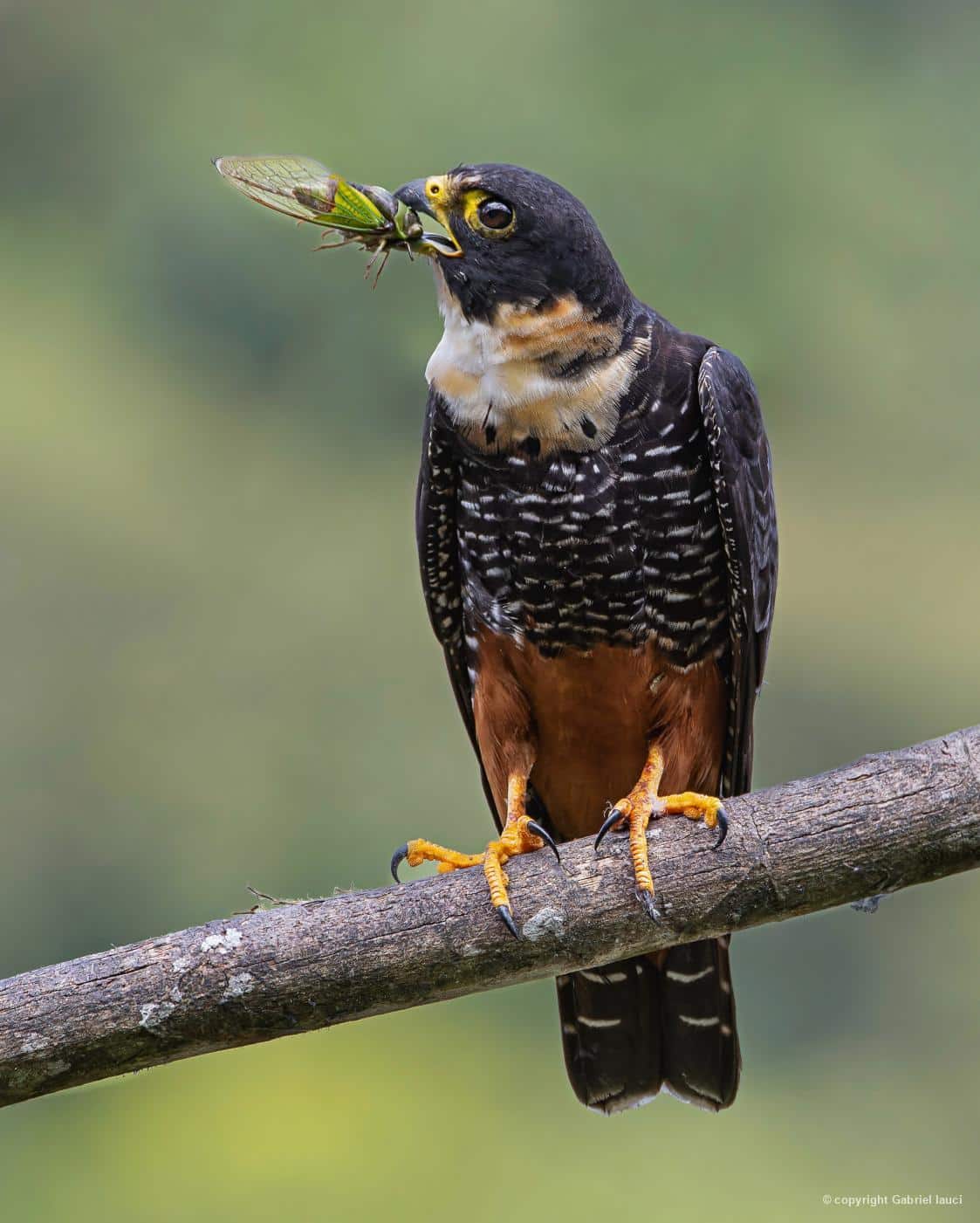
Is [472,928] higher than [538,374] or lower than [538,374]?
lower

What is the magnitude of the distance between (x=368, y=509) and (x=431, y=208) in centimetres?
444

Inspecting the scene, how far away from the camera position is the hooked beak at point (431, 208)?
8.23 feet

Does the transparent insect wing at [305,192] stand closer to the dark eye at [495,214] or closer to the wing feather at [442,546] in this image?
the dark eye at [495,214]

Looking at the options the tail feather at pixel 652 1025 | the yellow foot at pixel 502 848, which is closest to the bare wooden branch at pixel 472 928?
the yellow foot at pixel 502 848

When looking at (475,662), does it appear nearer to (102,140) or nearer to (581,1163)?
(581,1163)

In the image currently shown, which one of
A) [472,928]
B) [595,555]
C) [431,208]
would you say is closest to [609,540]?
[595,555]

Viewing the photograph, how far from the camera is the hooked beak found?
2510 millimetres

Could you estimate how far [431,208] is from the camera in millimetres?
2514

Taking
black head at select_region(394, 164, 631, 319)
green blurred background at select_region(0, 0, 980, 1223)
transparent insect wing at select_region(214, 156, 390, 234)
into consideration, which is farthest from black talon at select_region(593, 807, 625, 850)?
green blurred background at select_region(0, 0, 980, 1223)

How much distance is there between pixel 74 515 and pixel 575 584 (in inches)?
169

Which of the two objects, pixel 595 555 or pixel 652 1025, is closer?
pixel 595 555

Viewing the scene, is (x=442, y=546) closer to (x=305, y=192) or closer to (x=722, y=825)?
(x=305, y=192)

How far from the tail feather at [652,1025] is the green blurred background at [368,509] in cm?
242

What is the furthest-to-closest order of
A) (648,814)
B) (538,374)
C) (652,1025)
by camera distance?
(652,1025) < (538,374) < (648,814)
